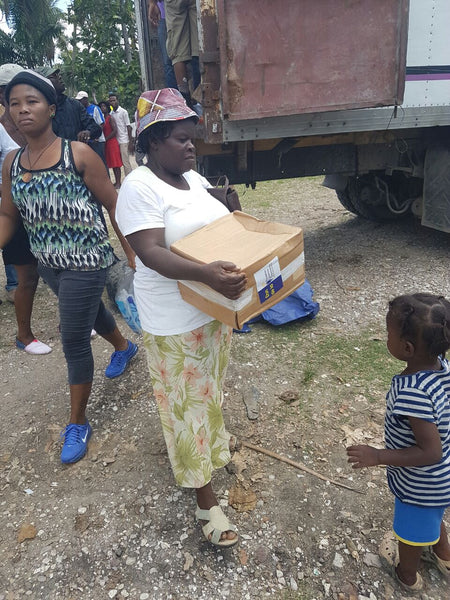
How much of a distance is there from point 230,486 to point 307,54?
3007 mm

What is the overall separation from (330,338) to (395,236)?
8.52 feet

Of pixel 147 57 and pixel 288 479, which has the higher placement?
pixel 147 57

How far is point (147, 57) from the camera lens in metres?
5.37

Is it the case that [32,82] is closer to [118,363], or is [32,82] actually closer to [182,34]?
[118,363]

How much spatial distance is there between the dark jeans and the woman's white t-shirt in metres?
0.62

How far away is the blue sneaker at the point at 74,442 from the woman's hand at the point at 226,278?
5.12ft

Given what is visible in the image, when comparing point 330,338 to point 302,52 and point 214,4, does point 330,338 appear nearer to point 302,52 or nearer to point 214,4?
point 302,52

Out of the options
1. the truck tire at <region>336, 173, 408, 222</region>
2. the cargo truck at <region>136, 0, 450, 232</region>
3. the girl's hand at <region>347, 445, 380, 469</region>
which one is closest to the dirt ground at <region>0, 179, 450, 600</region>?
the girl's hand at <region>347, 445, 380, 469</region>

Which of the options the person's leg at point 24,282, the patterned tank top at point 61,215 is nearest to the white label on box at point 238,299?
the patterned tank top at point 61,215

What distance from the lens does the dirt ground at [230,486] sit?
1.91 m

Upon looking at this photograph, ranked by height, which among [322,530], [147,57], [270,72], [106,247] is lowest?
[322,530]

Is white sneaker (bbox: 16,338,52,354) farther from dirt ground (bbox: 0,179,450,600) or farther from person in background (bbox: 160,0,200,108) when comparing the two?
person in background (bbox: 160,0,200,108)

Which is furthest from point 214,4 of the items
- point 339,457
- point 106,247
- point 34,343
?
point 339,457

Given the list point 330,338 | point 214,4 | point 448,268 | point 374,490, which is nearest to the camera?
point 374,490
